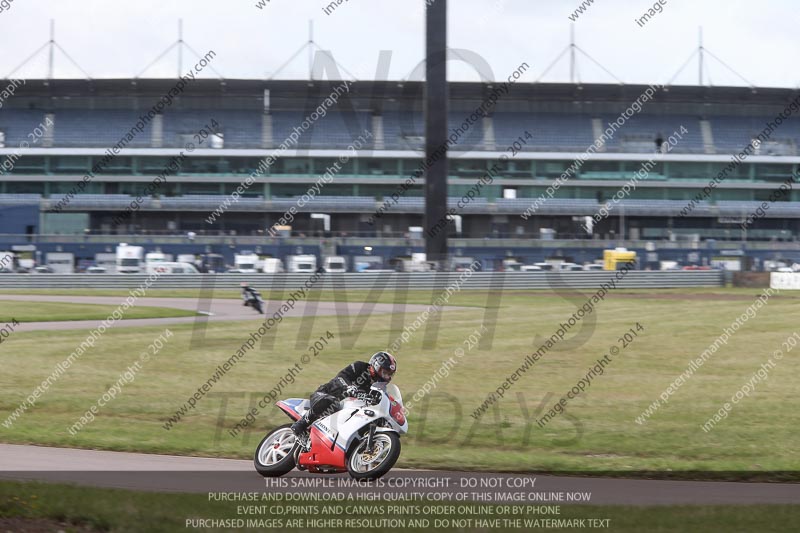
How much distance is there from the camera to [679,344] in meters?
21.8

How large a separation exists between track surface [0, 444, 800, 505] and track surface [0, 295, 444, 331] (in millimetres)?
15077

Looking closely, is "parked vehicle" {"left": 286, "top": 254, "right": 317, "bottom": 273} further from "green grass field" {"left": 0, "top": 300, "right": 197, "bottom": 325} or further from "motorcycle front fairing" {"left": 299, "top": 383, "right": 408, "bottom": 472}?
"motorcycle front fairing" {"left": 299, "top": 383, "right": 408, "bottom": 472}

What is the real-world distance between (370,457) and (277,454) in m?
1.12

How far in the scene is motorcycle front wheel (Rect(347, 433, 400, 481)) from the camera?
8641mm

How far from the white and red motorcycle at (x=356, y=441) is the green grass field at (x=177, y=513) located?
727mm

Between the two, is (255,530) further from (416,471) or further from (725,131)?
(725,131)

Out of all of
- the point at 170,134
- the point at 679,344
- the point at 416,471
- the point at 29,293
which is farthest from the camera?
the point at 170,134

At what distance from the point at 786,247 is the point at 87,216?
4956 cm

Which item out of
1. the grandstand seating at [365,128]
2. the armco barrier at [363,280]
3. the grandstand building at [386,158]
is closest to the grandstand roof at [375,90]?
the grandstand building at [386,158]

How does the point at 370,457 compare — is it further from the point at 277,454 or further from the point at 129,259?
the point at 129,259

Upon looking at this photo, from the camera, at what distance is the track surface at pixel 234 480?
8.93 meters

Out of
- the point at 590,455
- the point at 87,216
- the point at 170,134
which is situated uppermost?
the point at 170,134

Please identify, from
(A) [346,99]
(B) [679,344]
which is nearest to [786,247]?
(A) [346,99]

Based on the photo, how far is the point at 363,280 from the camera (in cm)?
4125
